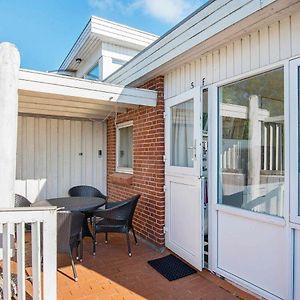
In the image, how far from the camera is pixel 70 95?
3684 millimetres

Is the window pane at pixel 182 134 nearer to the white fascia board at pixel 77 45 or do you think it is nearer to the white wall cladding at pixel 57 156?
the white wall cladding at pixel 57 156

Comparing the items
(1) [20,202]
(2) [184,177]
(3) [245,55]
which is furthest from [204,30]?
(1) [20,202]

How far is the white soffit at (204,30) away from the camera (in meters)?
2.30

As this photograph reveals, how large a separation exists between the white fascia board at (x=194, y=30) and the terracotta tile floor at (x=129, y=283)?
9.34 feet

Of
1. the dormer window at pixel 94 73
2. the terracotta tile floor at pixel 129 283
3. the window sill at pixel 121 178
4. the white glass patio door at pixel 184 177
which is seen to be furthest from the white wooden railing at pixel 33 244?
the dormer window at pixel 94 73

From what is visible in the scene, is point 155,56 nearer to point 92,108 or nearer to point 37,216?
point 92,108

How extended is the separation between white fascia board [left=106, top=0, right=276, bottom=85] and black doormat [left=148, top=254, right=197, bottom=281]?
2.84 meters

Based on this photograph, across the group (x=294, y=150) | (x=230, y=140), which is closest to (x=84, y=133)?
(x=230, y=140)

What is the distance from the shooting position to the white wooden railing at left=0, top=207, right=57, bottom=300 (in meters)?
1.95

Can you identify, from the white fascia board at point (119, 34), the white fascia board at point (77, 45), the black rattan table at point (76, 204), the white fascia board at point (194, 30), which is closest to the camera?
the white fascia board at point (194, 30)

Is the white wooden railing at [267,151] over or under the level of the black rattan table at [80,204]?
over

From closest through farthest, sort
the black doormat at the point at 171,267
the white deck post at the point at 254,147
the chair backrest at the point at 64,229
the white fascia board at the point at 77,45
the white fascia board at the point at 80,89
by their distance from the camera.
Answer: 1. the white deck post at the point at 254,147
2. the chair backrest at the point at 64,229
3. the black doormat at the point at 171,267
4. the white fascia board at the point at 80,89
5. the white fascia board at the point at 77,45

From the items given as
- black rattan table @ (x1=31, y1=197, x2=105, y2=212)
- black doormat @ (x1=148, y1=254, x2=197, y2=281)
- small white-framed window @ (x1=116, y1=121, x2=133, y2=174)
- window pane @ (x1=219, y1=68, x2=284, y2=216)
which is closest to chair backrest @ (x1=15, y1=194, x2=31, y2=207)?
black rattan table @ (x1=31, y1=197, x2=105, y2=212)

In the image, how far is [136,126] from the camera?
4848 millimetres
